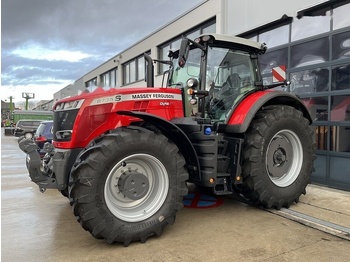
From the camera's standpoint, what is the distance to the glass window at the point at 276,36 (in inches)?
280

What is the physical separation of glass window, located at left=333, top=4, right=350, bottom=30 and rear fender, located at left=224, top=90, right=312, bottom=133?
2.17 metres

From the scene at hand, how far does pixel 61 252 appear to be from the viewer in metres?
3.37

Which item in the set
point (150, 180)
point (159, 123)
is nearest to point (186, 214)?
point (150, 180)

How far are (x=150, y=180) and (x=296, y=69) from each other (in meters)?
4.67

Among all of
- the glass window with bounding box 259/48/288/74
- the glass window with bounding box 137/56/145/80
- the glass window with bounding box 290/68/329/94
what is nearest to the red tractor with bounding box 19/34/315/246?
the glass window with bounding box 290/68/329/94

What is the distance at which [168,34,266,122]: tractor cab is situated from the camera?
434 cm

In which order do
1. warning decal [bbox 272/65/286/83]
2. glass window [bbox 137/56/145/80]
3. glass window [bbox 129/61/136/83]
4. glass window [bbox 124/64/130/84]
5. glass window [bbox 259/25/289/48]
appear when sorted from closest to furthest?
warning decal [bbox 272/65/286/83]
glass window [bbox 259/25/289/48]
glass window [bbox 137/56/145/80]
glass window [bbox 129/61/136/83]
glass window [bbox 124/64/130/84]

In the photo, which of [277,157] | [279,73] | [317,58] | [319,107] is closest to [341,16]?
[317,58]

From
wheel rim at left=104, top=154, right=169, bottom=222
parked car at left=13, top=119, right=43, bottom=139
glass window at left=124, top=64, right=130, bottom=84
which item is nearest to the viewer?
wheel rim at left=104, top=154, right=169, bottom=222

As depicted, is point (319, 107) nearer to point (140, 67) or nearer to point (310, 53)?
point (310, 53)

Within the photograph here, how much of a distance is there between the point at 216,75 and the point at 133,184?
2.05 metres

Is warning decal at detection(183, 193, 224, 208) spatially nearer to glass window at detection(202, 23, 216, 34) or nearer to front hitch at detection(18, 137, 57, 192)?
A: front hitch at detection(18, 137, 57, 192)

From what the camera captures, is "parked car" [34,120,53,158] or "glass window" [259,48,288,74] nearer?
"glass window" [259,48,288,74]

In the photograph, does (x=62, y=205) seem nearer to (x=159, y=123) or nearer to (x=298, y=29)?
(x=159, y=123)
